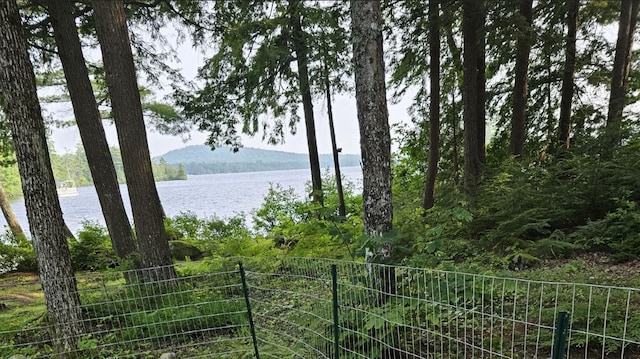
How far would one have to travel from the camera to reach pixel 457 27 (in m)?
7.25

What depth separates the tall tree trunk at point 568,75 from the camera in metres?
6.82

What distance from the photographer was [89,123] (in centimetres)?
531

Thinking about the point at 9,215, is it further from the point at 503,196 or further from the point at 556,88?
the point at 556,88

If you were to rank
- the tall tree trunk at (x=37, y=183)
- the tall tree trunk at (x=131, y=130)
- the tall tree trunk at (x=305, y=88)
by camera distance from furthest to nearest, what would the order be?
the tall tree trunk at (x=305, y=88) → the tall tree trunk at (x=131, y=130) → the tall tree trunk at (x=37, y=183)

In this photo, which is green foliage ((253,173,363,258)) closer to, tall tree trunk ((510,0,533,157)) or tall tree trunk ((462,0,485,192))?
tall tree trunk ((462,0,485,192))

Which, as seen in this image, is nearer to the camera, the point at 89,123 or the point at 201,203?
the point at 89,123

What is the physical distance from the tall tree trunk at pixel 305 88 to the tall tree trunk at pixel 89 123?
3.48 m

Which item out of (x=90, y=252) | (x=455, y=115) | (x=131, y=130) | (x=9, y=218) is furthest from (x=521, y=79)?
(x=9, y=218)

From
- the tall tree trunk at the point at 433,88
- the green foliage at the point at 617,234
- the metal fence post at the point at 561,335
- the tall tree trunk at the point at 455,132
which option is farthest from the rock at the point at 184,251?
the metal fence post at the point at 561,335

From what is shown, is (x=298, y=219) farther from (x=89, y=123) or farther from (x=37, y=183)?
(x=37, y=183)

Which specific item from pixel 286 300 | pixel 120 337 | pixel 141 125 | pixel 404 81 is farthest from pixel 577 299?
pixel 404 81

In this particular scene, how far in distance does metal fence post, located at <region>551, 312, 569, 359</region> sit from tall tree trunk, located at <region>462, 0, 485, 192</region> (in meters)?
5.16

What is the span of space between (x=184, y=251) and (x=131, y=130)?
499 cm

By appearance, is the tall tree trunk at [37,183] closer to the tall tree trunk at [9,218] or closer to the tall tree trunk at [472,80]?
the tall tree trunk at [472,80]
